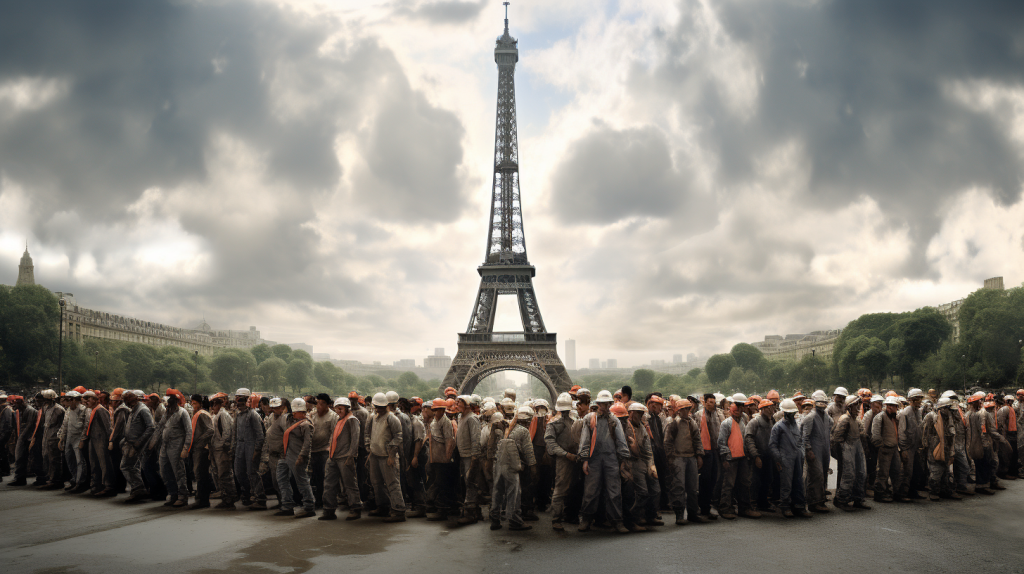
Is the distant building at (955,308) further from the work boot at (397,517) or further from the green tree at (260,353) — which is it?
the green tree at (260,353)

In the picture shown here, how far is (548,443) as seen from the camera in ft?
35.8

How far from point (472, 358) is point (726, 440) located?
154ft

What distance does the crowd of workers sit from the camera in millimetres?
11008

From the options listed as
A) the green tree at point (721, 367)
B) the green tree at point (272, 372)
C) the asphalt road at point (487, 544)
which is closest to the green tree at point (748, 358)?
the green tree at point (721, 367)

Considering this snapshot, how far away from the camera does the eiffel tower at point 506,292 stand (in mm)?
57750

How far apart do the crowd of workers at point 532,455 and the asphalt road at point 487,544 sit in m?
0.60

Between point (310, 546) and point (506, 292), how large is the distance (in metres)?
56.0

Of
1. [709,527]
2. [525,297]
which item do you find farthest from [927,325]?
[709,527]

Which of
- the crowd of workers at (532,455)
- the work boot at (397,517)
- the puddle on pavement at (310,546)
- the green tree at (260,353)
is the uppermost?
the green tree at (260,353)

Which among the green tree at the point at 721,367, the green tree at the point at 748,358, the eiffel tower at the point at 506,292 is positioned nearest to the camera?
the eiffel tower at the point at 506,292

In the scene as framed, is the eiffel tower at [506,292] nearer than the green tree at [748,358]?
Yes

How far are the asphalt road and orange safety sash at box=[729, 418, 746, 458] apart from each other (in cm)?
121

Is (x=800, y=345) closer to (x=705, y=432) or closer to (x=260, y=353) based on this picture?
(x=260, y=353)

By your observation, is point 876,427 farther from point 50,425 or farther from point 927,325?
point 927,325
